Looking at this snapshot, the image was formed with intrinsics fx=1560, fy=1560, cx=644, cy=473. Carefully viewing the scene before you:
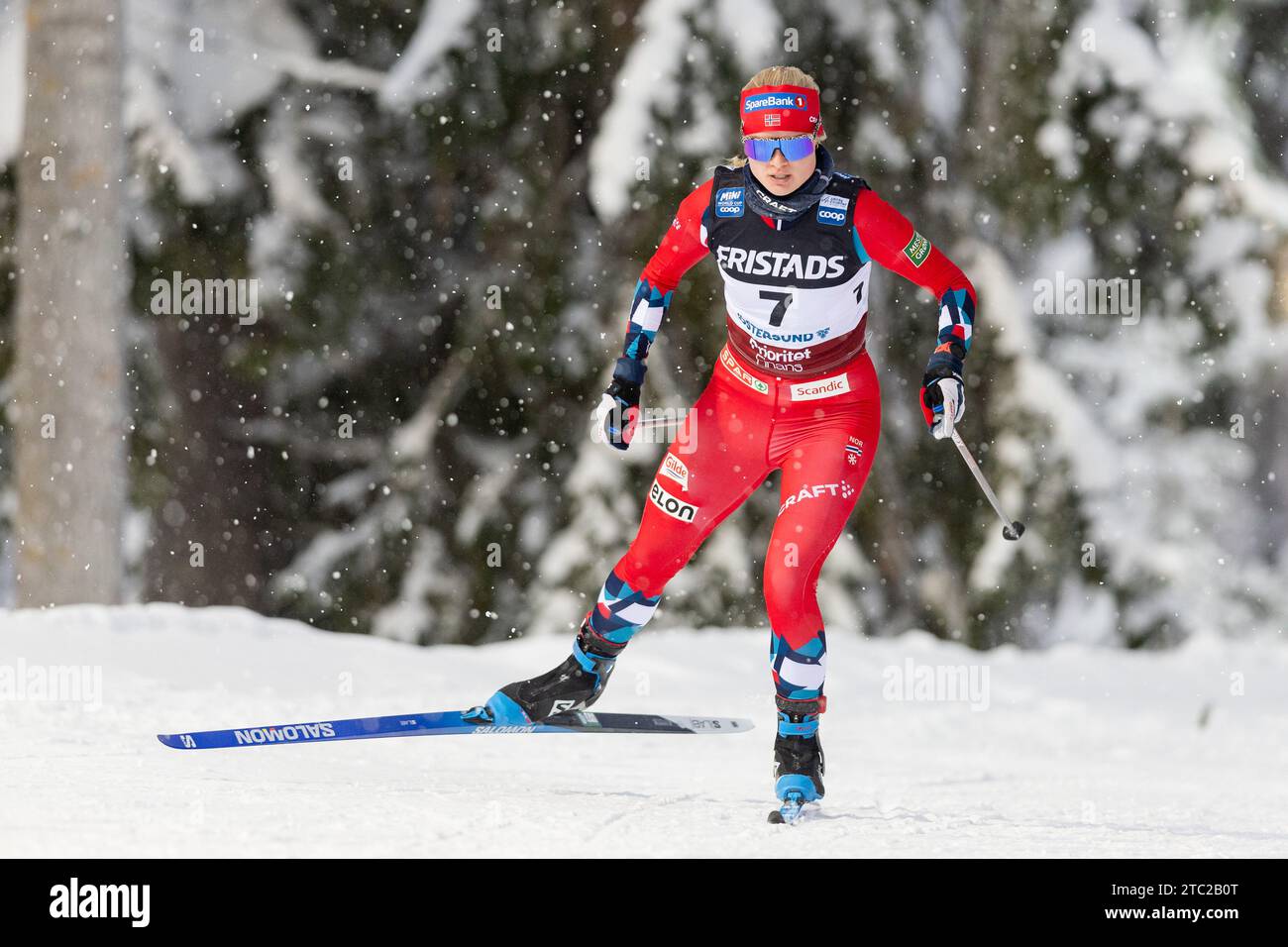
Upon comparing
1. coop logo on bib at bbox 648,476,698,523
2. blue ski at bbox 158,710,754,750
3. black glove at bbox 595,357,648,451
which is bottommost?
blue ski at bbox 158,710,754,750

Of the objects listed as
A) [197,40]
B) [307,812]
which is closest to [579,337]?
[197,40]

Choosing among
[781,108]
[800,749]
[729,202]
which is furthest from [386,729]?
[781,108]

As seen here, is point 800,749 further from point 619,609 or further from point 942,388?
point 942,388

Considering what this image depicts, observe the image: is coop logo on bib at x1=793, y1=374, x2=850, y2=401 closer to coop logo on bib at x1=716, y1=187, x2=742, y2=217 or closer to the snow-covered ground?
coop logo on bib at x1=716, y1=187, x2=742, y2=217

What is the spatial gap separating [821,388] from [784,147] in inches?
30.7

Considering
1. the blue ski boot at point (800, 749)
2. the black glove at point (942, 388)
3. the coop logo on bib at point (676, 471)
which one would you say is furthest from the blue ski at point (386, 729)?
the black glove at point (942, 388)

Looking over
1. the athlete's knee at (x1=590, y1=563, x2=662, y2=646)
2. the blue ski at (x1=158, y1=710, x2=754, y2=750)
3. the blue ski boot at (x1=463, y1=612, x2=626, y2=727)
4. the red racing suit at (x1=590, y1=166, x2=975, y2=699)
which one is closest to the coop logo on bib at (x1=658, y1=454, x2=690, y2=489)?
the red racing suit at (x1=590, y1=166, x2=975, y2=699)

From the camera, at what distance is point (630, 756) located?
6316 mm

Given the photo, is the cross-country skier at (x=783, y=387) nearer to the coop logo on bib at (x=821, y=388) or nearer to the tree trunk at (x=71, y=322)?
the coop logo on bib at (x=821, y=388)

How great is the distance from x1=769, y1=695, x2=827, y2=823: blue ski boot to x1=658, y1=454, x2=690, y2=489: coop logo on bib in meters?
0.76

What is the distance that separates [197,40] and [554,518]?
4275 millimetres

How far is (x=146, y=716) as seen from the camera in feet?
19.2

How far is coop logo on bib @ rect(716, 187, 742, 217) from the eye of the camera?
16.0 ft

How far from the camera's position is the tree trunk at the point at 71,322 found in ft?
29.8
